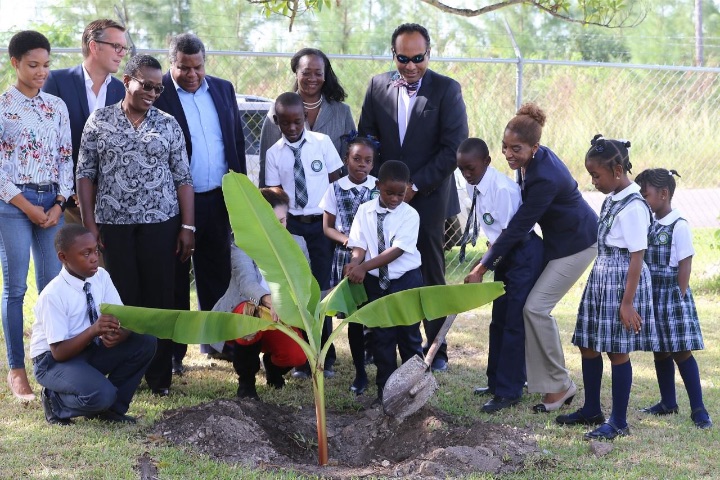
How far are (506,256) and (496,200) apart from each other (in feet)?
1.21

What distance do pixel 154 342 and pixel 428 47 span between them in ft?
9.05

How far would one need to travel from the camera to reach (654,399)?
20.9 ft

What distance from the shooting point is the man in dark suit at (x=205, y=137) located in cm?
635

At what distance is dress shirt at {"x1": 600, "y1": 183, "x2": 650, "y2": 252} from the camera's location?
5.38 m

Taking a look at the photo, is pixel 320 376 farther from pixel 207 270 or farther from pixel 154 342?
pixel 207 270

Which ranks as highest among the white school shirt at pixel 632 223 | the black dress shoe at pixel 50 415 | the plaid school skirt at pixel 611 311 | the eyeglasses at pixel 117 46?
the eyeglasses at pixel 117 46

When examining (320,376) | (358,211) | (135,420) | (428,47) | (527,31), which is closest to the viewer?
(320,376)

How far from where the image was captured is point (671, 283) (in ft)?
19.0

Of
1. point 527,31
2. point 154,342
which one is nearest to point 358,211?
point 154,342

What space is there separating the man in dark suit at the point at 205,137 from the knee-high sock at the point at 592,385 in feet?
8.51

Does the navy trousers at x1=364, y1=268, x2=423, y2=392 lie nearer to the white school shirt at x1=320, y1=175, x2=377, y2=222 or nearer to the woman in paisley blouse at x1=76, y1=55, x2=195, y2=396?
the white school shirt at x1=320, y1=175, x2=377, y2=222

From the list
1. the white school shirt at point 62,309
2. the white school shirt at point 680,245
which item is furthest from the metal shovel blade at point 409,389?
the white school shirt at point 62,309

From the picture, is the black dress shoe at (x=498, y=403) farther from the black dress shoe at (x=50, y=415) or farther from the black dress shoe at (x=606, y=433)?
the black dress shoe at (x=50, y=415)

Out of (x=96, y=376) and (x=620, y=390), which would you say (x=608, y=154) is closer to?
(x=620, y=390)
